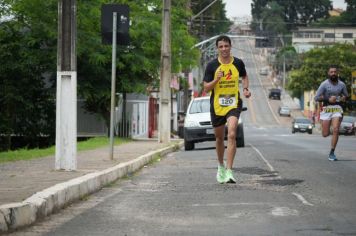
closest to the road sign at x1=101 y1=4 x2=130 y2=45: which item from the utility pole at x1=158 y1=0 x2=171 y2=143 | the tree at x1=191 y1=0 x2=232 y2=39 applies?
the utility pole at x1=158 y1=0 x2=171 y2=143

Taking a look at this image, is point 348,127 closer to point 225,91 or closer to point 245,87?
point 245,87

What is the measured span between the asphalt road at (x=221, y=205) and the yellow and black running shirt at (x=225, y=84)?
115cm

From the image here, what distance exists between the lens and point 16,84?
32531mm

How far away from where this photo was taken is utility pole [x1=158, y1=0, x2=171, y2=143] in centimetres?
2988

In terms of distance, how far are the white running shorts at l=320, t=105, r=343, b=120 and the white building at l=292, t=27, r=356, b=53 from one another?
5131 inches

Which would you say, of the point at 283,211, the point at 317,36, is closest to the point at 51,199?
the point at 283,211

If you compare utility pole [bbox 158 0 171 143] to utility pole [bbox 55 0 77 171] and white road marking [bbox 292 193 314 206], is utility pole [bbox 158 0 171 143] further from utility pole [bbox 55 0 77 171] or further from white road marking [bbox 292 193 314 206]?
white road marking [bbox 292 193 314 206]

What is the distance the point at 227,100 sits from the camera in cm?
1183

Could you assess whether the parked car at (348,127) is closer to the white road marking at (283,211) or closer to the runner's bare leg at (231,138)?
the runner's bare leg at (231,138)

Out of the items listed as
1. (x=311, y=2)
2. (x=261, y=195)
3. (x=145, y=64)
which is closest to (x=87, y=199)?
Result: (x=261, y=195)

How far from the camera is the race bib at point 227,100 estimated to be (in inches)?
464

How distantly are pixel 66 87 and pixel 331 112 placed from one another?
613cm

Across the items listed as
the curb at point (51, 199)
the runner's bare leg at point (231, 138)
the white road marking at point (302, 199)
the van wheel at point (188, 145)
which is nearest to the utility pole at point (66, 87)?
the curb at point (51, 199)

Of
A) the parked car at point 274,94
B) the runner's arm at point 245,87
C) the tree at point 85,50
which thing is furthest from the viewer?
the parked car at point 274,94
